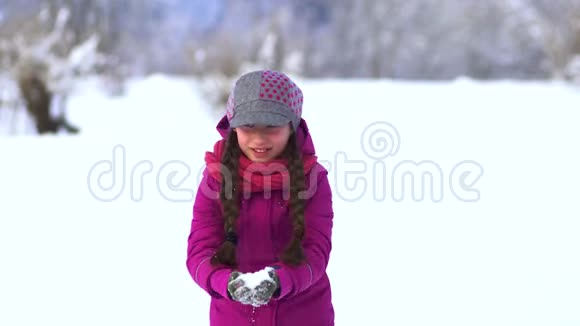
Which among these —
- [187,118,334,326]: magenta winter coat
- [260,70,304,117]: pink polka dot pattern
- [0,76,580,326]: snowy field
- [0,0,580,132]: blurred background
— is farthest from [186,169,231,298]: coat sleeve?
[0,0,580,132]: blurred background

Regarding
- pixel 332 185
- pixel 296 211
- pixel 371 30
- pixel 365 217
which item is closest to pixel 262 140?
pixel 296 211

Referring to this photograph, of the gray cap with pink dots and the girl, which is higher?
the gray cap with pink dots

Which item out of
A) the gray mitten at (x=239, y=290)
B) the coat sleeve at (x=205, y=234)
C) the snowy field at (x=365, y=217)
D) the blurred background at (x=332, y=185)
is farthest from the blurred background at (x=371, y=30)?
the gray mitten at (x=239, y=290)

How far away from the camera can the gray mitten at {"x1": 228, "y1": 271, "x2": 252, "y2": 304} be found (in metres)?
1.43

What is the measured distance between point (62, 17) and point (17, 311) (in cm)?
752

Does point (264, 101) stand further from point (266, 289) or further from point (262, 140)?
point (266, 289)

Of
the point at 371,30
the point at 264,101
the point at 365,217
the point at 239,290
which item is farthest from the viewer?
the point at 371,30

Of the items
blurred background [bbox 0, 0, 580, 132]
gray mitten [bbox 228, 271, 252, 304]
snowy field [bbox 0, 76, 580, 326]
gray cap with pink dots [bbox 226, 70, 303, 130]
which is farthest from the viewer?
blurred background [bbox 0, 0, 580, 132]

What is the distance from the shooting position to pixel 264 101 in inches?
61.0

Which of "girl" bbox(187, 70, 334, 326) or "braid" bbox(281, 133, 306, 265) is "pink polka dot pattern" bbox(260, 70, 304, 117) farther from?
"braid" bbox(281, 133, 306, 265)

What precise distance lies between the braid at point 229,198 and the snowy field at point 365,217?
1.56m

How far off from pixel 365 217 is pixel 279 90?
132 inches

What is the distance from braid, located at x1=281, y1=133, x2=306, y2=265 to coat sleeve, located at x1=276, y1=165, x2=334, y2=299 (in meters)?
0.02

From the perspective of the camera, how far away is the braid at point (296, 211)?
1.56 meters
